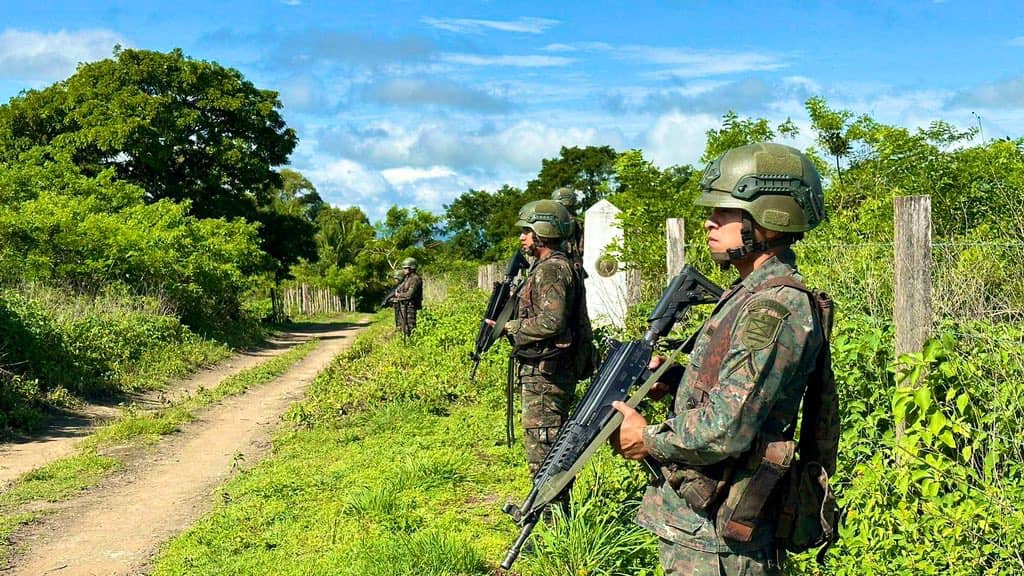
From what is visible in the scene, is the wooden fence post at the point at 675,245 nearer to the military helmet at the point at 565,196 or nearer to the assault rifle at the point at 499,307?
the assault rifle at the point at 499,307

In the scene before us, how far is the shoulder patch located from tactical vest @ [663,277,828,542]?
0.20 ft

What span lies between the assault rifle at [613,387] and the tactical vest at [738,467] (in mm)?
292

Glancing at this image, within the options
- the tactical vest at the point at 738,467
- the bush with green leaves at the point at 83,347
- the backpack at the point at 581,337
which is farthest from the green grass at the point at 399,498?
the bush with green leaves at the point at 83,347

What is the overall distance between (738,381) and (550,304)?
305cm

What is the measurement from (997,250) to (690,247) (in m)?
2.70

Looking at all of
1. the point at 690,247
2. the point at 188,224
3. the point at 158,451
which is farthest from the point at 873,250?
the point at 188,224

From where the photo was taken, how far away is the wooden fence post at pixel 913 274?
460 centimetres

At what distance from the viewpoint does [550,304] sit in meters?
5.61

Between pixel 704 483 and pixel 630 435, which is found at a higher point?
pixel 630 435

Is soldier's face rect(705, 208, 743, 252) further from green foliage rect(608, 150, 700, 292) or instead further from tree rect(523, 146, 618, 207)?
tree rect(523, 146, 618, 207)

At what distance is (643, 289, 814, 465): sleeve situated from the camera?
257cm

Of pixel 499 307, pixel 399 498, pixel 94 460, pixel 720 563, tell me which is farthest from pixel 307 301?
pixel 720 563

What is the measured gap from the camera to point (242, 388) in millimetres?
13883

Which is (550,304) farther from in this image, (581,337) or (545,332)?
(581,337)
